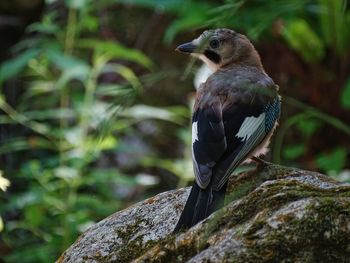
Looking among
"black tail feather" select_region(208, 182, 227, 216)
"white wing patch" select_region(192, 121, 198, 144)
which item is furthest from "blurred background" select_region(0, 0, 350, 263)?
"black tail feather" select_region(208, 182, 227, 216)

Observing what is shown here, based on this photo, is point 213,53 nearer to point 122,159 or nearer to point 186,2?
point 186,2

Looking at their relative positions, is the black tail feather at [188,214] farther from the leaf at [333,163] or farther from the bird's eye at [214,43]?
the leaf at [333,163]

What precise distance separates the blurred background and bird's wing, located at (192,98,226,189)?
0.57m

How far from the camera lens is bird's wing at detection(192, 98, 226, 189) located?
157 inches

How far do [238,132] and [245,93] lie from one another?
1.28 feet

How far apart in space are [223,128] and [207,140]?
0.14 metres

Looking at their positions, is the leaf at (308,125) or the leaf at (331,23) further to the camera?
the leaf at (308,125)

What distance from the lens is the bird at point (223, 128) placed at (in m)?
3.86

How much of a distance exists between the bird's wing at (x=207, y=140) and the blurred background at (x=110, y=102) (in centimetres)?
57

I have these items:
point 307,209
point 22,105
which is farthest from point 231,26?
point 307,209

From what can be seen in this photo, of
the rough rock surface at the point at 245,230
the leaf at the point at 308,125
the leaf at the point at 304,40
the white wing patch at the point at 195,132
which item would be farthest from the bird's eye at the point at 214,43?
the leaf at the point at 304,40

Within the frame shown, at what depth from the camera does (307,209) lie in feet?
10.2

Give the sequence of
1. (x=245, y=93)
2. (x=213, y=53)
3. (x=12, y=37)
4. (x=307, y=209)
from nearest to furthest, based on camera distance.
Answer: (x=307, y=209) < (x=245, y=93) < (x=213, y=53) < (x=12, y=37)

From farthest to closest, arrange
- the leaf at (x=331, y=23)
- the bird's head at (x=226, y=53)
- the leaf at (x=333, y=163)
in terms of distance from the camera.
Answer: the leaf at (x=331, y=23)
the leaf at (x=333, y=163)
the bird's head at (x=226, y=53)
